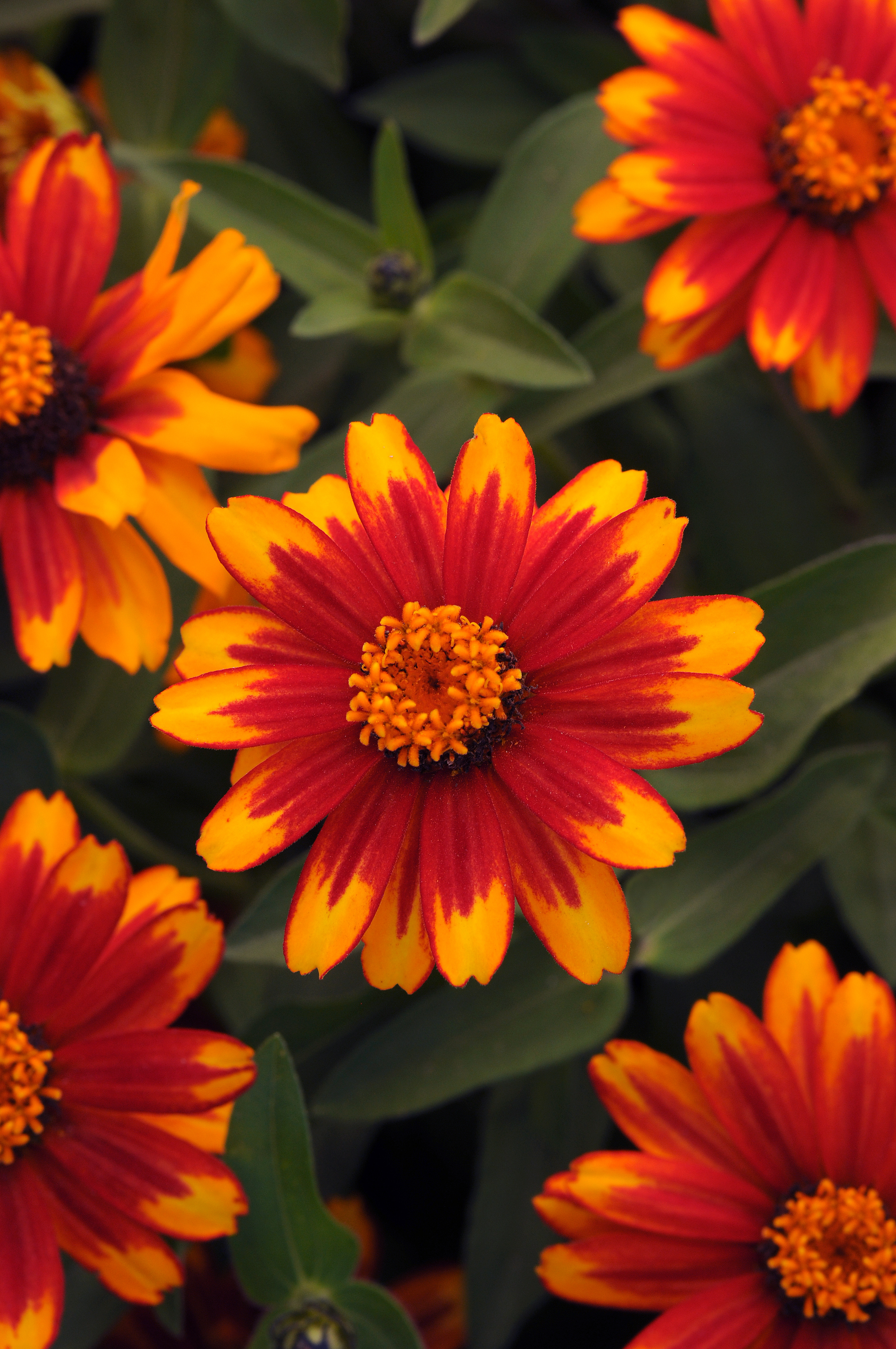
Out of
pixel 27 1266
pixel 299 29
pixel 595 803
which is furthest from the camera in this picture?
pixel 299 29

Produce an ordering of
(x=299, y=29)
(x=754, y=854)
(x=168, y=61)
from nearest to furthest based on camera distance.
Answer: (x=754, y=854)
(x=299, y=29)
(x=168, y=61)

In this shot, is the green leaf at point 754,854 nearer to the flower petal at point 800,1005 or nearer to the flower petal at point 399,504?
the flower petal at point 800,1005

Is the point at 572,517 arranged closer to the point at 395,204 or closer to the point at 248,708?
the point at 248,708

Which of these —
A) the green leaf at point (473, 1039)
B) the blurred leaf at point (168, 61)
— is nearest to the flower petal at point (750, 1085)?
the green leaf at point (473, 1039)

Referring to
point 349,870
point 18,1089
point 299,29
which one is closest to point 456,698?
point 349,870

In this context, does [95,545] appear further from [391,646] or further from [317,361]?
[317,361]

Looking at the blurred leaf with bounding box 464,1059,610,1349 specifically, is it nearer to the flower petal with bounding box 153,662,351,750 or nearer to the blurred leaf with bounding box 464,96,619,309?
the flower petal with bounding box 153,662,351,750

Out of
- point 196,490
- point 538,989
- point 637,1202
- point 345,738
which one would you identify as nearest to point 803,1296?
point 637,1202
